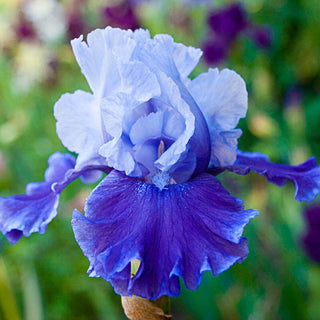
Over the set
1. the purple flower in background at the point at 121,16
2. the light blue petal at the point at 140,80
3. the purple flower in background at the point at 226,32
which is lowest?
the purple flower in background at the point at 226,32

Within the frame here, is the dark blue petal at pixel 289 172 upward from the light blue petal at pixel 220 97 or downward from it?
downward

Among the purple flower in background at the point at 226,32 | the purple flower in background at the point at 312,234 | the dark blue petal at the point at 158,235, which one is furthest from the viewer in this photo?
the purple flower in background at the point at 226,32

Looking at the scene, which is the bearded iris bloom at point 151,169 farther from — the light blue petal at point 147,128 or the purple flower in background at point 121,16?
the purple flower in background at point 121,16

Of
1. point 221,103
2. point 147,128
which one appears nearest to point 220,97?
point 221,103

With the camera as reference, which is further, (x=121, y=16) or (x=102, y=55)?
(x=121, y=16)

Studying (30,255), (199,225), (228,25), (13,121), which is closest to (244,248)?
(199,225)

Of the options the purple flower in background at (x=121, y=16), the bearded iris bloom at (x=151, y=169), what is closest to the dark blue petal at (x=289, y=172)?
the bearded iris bloom at (x=151, y=169)

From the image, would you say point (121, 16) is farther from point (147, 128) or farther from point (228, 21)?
point (147, 128)
